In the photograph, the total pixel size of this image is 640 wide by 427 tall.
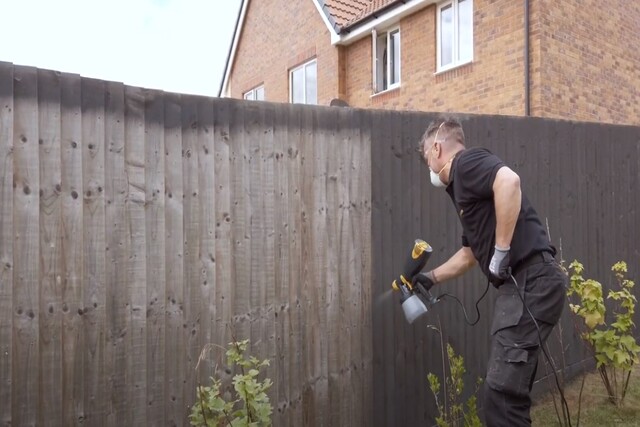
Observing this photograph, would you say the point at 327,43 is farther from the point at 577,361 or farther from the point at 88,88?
the point at 88,88

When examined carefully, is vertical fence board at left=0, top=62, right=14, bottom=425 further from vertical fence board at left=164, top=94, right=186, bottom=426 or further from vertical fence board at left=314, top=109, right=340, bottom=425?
vertical fence board at left=314, top=109, right=340, bottom=425

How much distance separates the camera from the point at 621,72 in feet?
36.5

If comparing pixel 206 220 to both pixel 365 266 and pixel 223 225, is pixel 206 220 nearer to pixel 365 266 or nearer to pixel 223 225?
pixel 223 225

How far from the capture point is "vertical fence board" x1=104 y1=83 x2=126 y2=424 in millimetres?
2879

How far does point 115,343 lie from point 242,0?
1722 cm

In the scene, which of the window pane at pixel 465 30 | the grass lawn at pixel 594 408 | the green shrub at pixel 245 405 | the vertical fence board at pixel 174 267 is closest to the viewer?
the green shrub at pixel 245 405

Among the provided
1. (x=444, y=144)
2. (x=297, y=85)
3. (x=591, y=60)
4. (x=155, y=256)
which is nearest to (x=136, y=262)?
(x=155, y=256)

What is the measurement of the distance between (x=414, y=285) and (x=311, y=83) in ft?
41.2

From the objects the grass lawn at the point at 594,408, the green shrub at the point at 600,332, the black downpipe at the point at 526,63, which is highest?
the black downpipe at the point at 526,63

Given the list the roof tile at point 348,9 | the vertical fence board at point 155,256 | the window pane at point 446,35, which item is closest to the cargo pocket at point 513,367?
the vertical fence board at point 155,256

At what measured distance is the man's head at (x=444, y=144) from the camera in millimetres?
3438

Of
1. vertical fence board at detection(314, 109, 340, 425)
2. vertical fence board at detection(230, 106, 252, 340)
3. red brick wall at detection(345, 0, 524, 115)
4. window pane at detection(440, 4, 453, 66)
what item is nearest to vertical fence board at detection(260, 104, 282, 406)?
vertical fence board at detection(230, 106, 252, 340)

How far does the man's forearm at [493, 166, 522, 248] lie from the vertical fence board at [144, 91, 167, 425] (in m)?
1.74

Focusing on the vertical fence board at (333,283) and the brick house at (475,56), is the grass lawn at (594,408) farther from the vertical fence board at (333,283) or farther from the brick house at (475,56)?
the brick house at (475,56)
